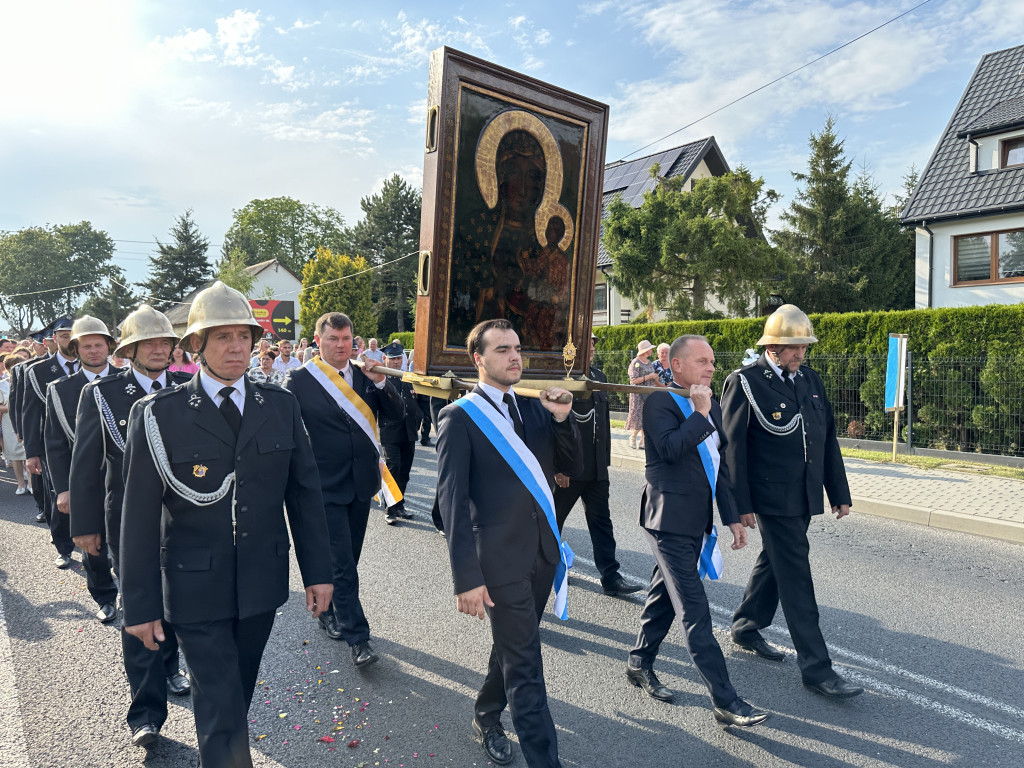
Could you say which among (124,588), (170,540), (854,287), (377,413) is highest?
(854,287)

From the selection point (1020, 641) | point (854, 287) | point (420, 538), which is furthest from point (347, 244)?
point (1020, 641)

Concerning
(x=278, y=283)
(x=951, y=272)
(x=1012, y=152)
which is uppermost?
(x=278, y=283)

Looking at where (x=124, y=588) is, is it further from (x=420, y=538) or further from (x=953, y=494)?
(x=953, y=494)

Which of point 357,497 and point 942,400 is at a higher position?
point 942,400

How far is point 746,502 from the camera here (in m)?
3.94

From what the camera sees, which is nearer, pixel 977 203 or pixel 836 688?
pixel 836 688

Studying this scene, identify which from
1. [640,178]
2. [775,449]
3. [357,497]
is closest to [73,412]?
[357,497]

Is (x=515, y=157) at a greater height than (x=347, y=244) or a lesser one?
lesser

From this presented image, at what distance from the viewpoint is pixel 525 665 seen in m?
2.85

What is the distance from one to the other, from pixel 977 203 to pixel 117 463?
22292 millimetres

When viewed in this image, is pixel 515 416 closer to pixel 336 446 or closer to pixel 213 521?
pixel 213 521

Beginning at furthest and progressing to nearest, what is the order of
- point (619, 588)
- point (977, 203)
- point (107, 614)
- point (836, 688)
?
point (977, 203) → point (619, 588) → point (107, 614) → point (836, 688)

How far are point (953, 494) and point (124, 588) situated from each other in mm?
9213

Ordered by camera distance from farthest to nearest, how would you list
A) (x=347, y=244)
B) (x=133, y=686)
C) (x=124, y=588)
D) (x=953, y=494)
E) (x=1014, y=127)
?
(x=347, y=244) → (x=1014, y=127) → (x=953, y=494) → (x=133, y=686) → (x=124, y=588)
